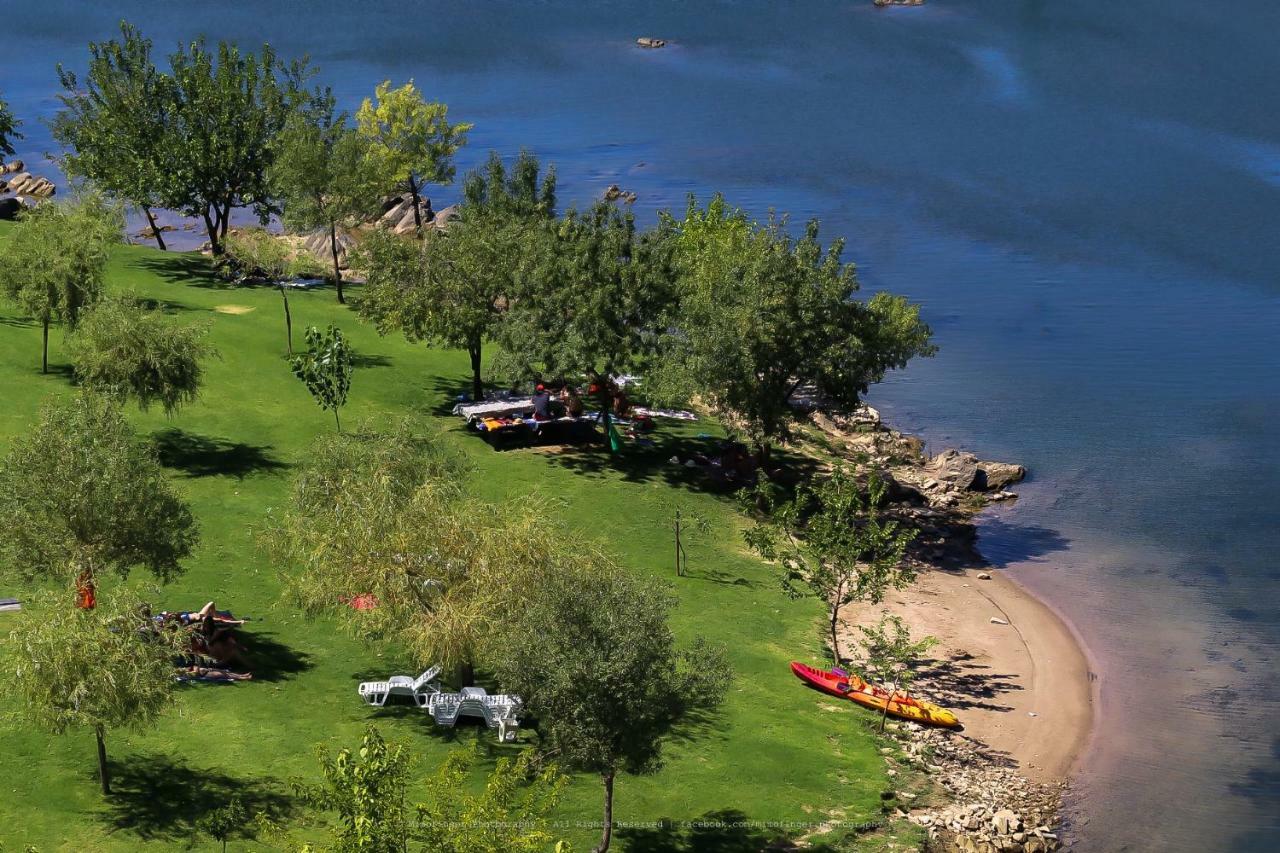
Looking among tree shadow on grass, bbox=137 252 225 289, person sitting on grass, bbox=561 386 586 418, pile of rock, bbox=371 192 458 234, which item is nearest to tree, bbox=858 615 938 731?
person sitting on grass, bbox=561 386 586 418

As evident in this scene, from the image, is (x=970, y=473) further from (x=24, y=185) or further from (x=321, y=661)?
(x=24, y=185)

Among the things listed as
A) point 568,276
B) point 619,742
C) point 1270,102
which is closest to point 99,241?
point 568,276

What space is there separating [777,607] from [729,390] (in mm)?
11006

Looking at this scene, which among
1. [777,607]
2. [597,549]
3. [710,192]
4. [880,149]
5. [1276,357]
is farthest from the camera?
[880,149]

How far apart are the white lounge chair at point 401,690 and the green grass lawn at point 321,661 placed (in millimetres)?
397

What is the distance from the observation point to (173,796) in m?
33.2

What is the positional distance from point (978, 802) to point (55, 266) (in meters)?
41.9

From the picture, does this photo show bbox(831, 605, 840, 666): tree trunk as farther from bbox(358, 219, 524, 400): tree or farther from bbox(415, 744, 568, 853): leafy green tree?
bbox(358, 219, 524, 400): tree

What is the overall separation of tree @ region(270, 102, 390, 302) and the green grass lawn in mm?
9211

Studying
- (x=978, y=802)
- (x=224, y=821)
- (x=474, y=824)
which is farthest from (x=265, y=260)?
(x=474, y=824)

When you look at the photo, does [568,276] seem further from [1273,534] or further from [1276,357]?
[1276,357]

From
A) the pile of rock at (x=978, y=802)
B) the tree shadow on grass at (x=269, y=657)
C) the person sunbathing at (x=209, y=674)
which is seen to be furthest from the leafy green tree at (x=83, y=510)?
the pile of rock at (x=978, y=802)

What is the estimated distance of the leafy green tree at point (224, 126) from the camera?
271ft

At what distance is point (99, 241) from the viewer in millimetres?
60406
